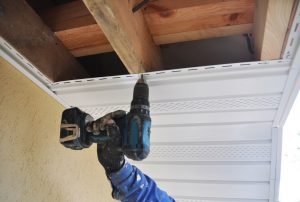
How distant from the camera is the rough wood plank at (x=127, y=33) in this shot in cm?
84

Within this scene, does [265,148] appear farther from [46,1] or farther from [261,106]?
[46,1]

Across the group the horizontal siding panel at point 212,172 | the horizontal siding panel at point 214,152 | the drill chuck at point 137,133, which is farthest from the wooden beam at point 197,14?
the horizontal siding panel at point 212,172

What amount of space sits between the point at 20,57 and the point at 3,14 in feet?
0.55

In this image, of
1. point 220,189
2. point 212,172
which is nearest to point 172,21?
point 212,172

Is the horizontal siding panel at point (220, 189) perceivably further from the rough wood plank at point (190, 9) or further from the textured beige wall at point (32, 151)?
the rough wood plank at point (190, 9)

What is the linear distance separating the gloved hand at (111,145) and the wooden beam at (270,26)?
520mm

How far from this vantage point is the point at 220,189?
1771 mm

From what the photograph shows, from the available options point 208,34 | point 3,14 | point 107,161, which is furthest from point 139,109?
point 3,14

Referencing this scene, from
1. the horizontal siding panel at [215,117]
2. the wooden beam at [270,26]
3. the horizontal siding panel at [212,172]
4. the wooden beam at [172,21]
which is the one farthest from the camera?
the horizontal siding panel at [212,172]

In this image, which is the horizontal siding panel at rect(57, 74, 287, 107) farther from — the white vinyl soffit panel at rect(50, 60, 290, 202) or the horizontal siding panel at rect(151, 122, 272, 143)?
the horizontal siding panel at rect(151, 122, 272, 143)

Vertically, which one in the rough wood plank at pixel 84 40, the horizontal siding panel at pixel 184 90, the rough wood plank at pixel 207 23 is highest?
the rough wood plank at pixel 207 23

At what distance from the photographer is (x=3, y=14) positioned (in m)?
0.95

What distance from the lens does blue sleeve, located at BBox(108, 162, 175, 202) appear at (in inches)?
38.3

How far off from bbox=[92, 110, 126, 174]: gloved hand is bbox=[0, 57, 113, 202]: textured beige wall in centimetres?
34
